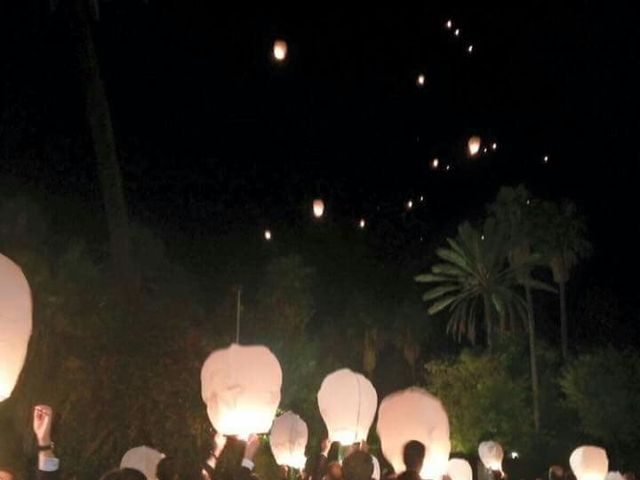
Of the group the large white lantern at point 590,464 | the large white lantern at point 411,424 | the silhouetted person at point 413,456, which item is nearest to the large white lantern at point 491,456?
the large white lantern at point 590,464

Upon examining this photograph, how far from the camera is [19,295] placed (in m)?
5.32

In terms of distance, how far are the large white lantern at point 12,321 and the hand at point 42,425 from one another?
31cm

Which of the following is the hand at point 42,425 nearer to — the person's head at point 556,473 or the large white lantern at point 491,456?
the person's head at point 556,473

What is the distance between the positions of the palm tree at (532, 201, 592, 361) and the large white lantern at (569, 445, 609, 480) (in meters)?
40.8

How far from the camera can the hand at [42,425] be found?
5633 mm

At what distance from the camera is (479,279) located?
57000mm

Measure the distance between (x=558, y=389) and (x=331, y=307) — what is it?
1199 centimetres

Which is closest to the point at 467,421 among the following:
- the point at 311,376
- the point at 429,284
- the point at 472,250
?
the point at 311,376

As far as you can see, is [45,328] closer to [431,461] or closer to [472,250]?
[431,461]

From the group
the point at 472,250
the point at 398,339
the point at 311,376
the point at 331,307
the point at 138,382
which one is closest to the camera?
the point at 138,382

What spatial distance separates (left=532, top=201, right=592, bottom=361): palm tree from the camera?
5278cm

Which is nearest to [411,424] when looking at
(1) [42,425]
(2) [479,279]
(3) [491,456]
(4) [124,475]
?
(1) [42,425]

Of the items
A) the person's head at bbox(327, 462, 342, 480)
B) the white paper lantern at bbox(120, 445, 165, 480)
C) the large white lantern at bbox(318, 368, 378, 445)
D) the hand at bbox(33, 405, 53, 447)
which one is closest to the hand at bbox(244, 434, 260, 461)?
the person's head at bbox(327, 462, 342, 480)

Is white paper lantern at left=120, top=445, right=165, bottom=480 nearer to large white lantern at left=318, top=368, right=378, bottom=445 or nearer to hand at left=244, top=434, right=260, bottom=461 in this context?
hand at left=244, top=434, right=260, bottom=461
